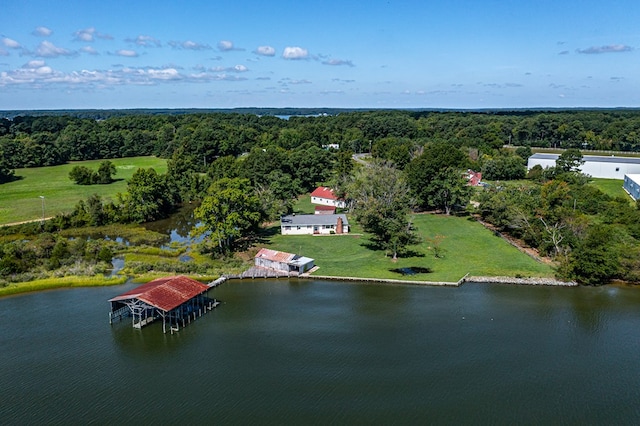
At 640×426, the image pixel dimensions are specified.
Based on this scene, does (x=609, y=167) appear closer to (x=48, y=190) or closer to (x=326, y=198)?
(x=326, y=198)

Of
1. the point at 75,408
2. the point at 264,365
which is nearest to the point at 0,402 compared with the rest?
the point at 75,408

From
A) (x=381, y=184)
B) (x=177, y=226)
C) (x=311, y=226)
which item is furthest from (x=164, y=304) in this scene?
(x=381, y=184)

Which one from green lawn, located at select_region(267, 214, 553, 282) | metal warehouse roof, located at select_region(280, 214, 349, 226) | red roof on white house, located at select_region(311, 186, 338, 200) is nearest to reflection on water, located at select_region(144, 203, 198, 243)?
metal warehouse roof, located at select_region(280, 214, 349, 226)

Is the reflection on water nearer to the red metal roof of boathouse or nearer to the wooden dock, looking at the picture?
the wooden dock

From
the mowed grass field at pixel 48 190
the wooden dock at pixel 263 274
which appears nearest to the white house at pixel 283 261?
the wooden dock at pixel 263 274

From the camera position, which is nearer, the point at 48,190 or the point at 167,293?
the point at 167,293

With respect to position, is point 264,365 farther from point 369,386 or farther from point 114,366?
point 114,366

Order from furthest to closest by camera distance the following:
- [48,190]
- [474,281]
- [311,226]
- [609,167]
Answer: [609,167] < [48,190] < [311,226] < [474,281]
